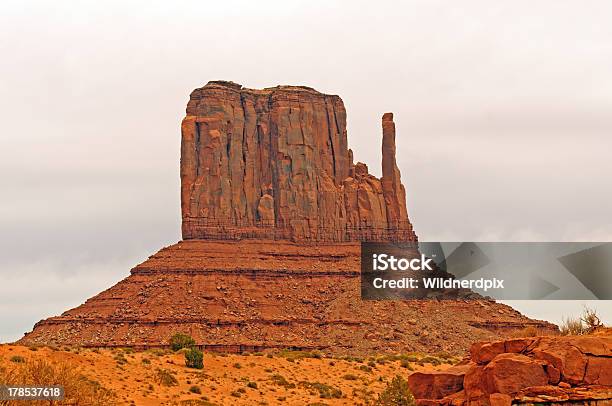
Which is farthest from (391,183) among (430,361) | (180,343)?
(430,361)

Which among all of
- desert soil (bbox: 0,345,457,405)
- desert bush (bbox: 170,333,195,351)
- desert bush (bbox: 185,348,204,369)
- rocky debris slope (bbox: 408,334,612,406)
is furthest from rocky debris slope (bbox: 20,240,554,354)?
rocky debris slope (bbox: 408,334,612,406)

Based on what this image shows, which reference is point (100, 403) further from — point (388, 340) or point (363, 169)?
point (363, 169)

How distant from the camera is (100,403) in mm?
41312

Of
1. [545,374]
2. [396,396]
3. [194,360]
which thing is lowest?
[545,374]

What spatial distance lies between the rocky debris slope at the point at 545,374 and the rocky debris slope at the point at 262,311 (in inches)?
3333

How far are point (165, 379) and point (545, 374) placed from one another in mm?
30779

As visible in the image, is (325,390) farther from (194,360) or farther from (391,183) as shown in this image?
(391,183)

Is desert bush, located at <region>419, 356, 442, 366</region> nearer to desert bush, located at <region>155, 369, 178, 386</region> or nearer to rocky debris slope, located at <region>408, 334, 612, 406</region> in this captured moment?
desert bush, located at <region>155, 369, 178, 386</region>

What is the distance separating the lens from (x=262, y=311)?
136 m

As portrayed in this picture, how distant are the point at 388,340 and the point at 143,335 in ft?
83.0

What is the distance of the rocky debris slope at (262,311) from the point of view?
416 feet

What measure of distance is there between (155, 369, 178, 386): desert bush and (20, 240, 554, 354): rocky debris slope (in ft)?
188

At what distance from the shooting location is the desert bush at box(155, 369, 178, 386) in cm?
6334

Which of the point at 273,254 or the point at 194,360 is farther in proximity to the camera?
the point at 273,254
